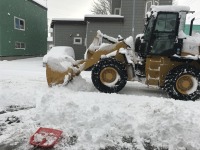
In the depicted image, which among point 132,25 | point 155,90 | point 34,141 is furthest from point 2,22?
point 34,141

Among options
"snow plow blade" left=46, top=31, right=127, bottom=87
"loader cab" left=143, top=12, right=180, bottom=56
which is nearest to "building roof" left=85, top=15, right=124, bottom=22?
"snow plow blade" left=46, top=31, right=127, bottom=87

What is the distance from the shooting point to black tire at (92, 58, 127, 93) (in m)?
6.61

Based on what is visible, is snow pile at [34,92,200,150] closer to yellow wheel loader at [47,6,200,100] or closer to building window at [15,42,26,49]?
yellow wheel loader at [47,6,200,100]

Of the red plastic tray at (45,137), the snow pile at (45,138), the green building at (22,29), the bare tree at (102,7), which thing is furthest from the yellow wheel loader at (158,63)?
the bare tree at (102,7)

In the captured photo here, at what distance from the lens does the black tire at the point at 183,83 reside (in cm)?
634

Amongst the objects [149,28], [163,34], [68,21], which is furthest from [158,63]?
[68,21]

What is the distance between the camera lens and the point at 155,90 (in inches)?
302

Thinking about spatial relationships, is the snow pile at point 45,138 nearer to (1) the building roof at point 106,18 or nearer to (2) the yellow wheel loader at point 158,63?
(2) the yellow wheel loader at point 158,63

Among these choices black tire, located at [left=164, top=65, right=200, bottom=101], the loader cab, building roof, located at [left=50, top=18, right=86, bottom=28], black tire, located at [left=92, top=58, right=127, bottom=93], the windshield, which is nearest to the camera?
black tire, located at [left=164, top=65, right=200, bottom=101]

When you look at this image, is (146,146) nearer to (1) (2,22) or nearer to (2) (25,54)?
(1) (2,22)

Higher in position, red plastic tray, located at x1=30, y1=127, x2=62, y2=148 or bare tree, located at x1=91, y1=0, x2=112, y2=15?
bare tree, located at x1=91, y1=0, x2=112, y2=15

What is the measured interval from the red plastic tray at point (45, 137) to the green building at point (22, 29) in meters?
13.6

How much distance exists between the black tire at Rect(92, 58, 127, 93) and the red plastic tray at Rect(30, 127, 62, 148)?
3.00m

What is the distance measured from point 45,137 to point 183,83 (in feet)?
14.3
